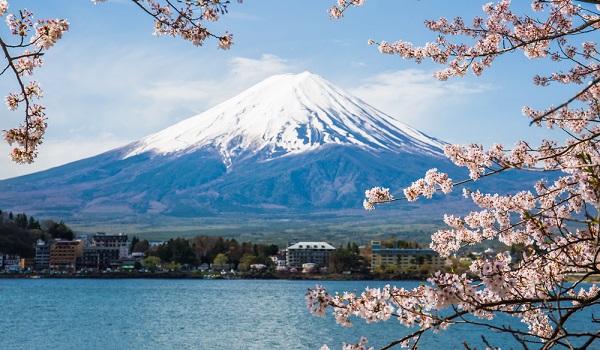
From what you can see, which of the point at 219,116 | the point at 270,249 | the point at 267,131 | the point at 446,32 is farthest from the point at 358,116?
the point at 446,32

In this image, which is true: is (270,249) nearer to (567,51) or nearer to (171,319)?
(171,319)

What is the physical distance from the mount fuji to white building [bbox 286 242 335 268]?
181 ft

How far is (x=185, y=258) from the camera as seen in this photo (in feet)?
309

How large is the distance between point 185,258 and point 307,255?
15003mm

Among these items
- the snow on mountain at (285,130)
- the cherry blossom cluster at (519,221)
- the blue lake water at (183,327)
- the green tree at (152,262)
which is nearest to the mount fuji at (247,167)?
the snow on mountain at (285,130)

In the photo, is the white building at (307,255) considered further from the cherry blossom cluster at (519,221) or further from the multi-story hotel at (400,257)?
the cherry blossom cluster at (519,221)

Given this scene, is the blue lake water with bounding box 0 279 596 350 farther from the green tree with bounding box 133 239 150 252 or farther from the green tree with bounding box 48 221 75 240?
the green tree with bounding box 48 221 75 240

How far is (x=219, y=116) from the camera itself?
19475cm

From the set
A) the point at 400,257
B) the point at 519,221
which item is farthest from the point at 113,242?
the point at 519,221

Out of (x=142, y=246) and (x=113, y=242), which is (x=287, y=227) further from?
(x=113, y=242)

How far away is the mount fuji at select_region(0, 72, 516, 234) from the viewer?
15550 centimetres

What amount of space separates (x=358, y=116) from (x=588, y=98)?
182508 millimetres

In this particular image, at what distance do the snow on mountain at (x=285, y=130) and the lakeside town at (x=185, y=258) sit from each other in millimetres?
78437

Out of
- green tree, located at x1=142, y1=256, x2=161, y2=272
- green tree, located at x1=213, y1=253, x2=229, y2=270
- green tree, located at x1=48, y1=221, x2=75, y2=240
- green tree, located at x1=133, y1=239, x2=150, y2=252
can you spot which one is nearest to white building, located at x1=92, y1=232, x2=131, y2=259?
green tree, located at x1=133, y1=239, x2=150, y2=252
